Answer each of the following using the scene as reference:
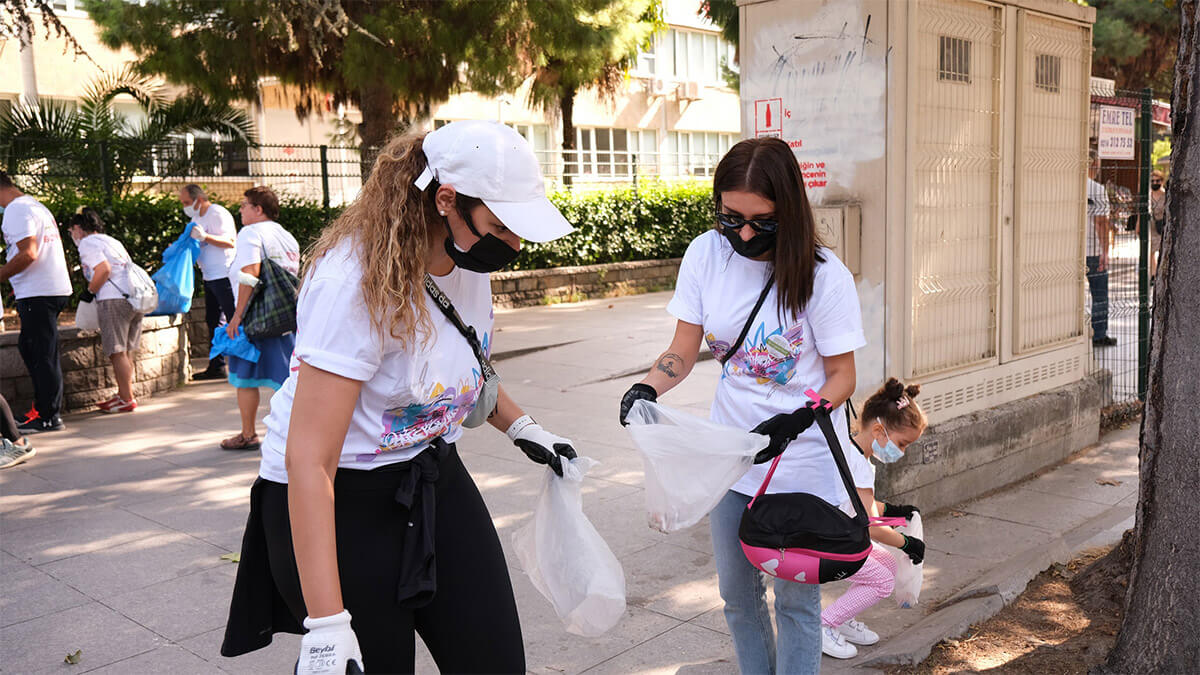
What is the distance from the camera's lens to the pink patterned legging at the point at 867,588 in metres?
3.65

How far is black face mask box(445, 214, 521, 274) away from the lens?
2.24m

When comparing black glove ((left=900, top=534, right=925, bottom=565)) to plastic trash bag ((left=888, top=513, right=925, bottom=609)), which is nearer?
black glove ((left=900, top=534, right=925, bottom=565))

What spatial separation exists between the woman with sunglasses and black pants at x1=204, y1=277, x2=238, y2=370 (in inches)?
285

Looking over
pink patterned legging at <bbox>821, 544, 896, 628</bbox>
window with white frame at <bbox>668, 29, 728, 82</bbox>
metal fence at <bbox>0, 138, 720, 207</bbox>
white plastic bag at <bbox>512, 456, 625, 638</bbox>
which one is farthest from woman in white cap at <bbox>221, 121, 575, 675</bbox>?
window with white frame at <bbox>668, 29, 728, 82</bbox>

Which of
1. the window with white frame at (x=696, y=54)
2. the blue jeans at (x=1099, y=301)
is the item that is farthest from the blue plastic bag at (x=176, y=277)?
the window with white frame at (x=696, y=54)

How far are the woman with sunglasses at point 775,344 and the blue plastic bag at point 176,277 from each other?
736 centimetres

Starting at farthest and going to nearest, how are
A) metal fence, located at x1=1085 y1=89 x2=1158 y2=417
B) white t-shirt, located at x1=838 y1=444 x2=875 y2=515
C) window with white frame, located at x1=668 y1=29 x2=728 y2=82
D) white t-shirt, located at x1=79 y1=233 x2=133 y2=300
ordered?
1. window with white frame, located at x1=668 y1=29 x2=728 y2=82
2. white t-shirt, located at x1=79 y1=233 x2=133 y2=300
3. metal fence, located at x1=1085 y1=89 x2=1158 y2=417
4. white t-shirt, located at x1=838 y1=444 x2=875 y2=515

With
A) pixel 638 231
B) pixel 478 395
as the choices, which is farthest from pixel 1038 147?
pixel 638 231

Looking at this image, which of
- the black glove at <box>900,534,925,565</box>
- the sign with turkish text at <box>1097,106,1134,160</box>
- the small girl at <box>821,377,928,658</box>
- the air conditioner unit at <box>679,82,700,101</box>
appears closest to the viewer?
the small girl at <box>821,377,928,658</box>

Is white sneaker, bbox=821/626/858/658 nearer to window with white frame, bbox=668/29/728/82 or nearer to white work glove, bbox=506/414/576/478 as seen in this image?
white work glove, bbox=506/414/576/478

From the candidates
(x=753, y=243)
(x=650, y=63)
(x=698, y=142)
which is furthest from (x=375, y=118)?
(x=698, y=142)

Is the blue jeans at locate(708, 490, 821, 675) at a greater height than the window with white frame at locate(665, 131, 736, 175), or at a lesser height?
lesser

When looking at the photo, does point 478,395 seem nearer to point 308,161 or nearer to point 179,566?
point 179,566

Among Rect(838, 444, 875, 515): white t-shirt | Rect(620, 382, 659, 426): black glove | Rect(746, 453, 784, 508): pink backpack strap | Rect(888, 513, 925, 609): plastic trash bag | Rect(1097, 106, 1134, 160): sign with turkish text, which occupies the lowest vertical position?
Rect(888, 513, 925, 609): plastic trash bag
